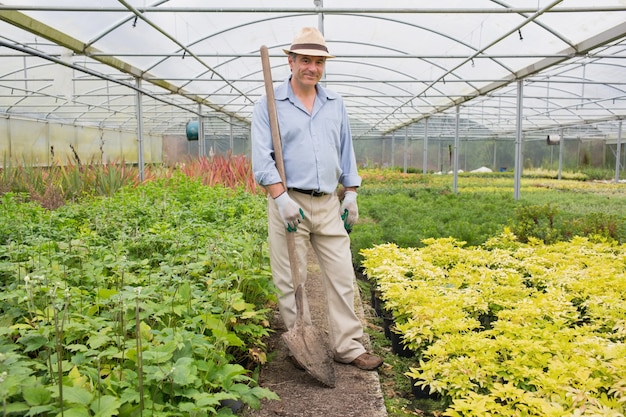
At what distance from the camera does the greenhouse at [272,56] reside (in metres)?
6.79

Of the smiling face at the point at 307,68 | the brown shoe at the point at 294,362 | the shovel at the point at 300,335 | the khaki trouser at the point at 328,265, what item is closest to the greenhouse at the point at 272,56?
the smiling face at the point at 307,68

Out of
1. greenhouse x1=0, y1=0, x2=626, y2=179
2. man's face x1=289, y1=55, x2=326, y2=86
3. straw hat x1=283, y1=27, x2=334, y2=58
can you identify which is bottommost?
man's face x1=289, y1=55, x2=326, y2=86

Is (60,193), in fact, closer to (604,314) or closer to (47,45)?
(47,45)

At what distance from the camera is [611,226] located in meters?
6.37

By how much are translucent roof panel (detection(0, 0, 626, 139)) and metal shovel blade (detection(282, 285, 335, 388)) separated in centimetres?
441

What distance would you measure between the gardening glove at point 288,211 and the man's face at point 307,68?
62cm

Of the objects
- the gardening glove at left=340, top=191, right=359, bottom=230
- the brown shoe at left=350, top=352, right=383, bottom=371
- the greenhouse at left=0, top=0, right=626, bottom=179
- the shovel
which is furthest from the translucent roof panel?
the brown shoe at left=350, top=352, right=383, bottom=371

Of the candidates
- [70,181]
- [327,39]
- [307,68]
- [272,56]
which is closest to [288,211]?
[307,68]

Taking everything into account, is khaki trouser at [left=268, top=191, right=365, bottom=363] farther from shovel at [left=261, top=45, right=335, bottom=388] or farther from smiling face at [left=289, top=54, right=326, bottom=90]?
smiling face at [left=289, top=54, right=326, bottom=90]

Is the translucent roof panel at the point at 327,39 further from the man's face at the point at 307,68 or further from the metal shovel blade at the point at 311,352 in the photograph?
the metal shovel blade at the point at 311,352

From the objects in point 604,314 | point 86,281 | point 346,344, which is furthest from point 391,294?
point 86,281

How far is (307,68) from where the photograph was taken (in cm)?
280

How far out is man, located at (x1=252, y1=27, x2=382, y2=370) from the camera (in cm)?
280

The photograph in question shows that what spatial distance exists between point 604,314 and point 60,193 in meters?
6.40
